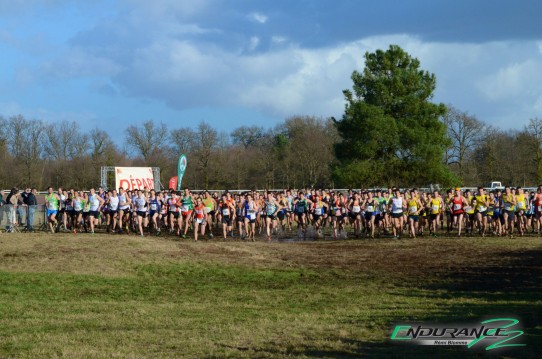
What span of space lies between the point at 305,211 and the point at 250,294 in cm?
1587

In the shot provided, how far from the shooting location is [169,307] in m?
13.8

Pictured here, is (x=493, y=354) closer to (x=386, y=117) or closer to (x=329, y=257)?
(x=329, y=257)

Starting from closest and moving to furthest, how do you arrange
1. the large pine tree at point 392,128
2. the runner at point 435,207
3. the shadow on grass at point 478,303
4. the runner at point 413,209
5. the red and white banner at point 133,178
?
the shadow on grass at point 478,303, the runner at point 413,209, the runner at point 435,207, the red and white banner at point 133,178, the large pine tree at point 392,128

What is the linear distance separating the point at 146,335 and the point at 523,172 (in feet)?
180

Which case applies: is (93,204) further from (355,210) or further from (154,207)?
(355,210)

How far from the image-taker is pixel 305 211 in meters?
31.3

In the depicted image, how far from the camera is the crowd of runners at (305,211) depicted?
28391 mm

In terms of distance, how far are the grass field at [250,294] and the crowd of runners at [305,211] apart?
6.91 ft

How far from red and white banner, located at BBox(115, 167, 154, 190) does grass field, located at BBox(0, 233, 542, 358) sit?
16932 millimetres

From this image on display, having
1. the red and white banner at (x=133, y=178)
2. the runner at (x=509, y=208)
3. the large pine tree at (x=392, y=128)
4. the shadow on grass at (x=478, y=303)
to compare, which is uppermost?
the large pine tree at (x=392, y=128)

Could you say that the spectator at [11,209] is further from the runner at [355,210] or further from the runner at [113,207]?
the runner at [355,210]

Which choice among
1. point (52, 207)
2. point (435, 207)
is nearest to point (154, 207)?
point (52, 207)

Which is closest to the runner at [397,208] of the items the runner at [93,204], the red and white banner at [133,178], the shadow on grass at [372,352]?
the runner at [93,204]

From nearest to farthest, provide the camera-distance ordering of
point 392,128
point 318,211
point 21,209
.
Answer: point 318,211, point 21,209, point 392,128
